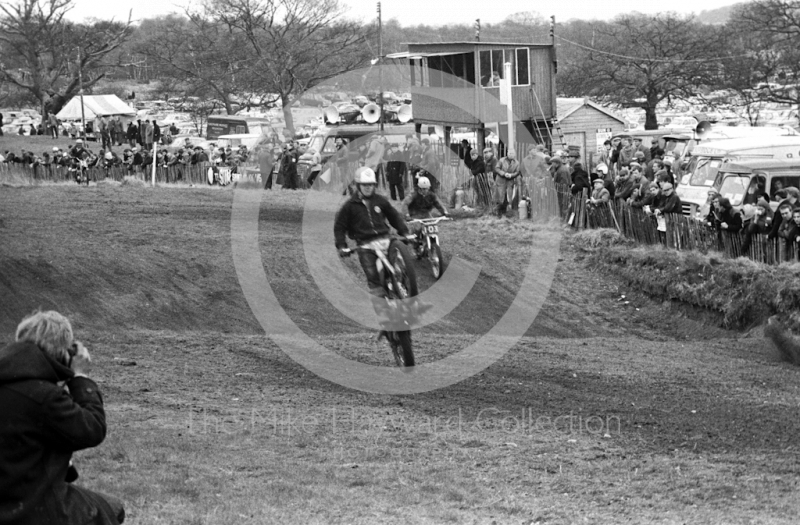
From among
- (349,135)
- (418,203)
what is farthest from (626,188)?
(349,135)

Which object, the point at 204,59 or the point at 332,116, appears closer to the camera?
the point at 332,116

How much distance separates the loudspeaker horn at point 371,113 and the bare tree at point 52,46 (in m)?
24.3

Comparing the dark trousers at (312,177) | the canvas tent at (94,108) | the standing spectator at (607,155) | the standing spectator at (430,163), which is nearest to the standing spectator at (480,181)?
the standing spectator at (430,163)

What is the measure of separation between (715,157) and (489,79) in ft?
50.0

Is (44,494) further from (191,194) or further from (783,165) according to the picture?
(191,194)

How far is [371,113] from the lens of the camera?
3966 cm

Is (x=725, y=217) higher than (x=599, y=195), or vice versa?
(x=599, y=195)

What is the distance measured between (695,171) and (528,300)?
18.9 ft

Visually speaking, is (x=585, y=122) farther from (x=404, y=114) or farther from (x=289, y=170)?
(x=289, y=170)

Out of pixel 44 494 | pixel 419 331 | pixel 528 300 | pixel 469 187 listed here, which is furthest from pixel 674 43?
pixel 44 494

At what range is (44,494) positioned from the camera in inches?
184

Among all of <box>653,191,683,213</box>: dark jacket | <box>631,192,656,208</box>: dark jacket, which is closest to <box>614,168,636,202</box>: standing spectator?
<box>631,192,656,208</box>: dark jacket

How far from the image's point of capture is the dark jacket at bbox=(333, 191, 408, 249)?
37.3ft

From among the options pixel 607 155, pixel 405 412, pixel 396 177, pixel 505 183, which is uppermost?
pixel 607 155
